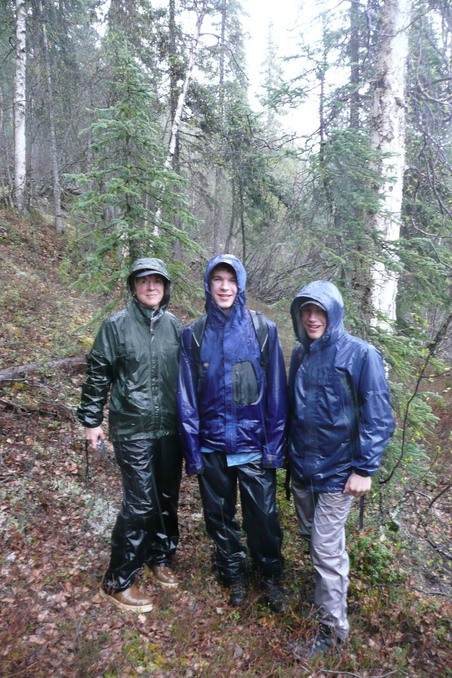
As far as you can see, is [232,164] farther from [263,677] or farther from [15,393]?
[263,677]

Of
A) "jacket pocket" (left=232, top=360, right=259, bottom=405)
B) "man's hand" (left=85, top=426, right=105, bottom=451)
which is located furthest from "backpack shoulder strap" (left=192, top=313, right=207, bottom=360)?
"man's hand" (left=85, top=426, right=105, bottom=451)

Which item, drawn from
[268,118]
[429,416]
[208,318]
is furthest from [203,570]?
[268,118]

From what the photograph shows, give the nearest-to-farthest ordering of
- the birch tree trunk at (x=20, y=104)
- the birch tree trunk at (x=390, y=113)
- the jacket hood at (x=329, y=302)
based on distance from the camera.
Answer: the jacket hood at (x=329, y=302) < the birch tree trunk at (x=390, y=113) < the birch tree trunk at (x=20, y=104)

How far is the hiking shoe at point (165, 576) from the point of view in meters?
3.82

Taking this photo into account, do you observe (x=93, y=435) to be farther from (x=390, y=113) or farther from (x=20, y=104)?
(x=20, y=104)

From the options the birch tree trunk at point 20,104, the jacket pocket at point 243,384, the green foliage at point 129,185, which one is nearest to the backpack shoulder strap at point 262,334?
the jacket pocket at point 243,384

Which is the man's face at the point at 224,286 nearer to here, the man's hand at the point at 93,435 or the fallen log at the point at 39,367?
the man's hand at the point at 93,435

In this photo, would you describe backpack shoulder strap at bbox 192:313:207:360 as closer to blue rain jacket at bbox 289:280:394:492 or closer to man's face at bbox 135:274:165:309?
man's face at bbox 135:274:165:309

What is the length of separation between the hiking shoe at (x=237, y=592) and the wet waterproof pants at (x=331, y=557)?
751 millimetres

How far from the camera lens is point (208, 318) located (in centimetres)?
342

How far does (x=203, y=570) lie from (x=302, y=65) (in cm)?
685

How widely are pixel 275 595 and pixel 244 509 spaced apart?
92 cm

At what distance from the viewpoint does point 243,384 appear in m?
3.35

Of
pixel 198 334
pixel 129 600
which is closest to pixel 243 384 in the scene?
pixel 198 334
